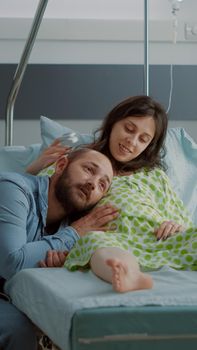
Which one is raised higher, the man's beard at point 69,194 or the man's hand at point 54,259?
the man's beard at point 69,194

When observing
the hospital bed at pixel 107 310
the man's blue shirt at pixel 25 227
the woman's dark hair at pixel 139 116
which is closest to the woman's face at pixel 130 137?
the woman's dark hair at pixel 139 116

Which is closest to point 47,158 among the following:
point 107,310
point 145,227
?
point 145,227

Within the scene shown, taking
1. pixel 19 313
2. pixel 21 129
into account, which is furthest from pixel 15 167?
pixel 19 313

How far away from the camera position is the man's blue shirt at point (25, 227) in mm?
2166

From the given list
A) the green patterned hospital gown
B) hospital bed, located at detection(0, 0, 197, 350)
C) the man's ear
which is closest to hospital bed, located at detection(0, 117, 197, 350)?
hospital bed, located at detection(0, 0, 197, 350)

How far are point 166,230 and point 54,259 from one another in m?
0.39

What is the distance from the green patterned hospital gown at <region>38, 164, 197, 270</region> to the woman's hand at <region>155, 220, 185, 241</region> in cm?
2

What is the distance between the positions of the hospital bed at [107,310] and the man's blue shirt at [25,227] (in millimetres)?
150

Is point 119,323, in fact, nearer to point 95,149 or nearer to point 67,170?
point 67,170

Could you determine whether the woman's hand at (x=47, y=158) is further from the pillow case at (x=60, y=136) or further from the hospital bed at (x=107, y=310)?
the hospital bed at (x=107, y=310)

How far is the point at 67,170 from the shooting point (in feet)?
8.06

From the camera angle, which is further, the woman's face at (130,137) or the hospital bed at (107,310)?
the woman's face at (130,137)

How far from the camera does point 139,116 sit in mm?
2846

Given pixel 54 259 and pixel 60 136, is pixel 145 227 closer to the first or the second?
pixel 54 259
